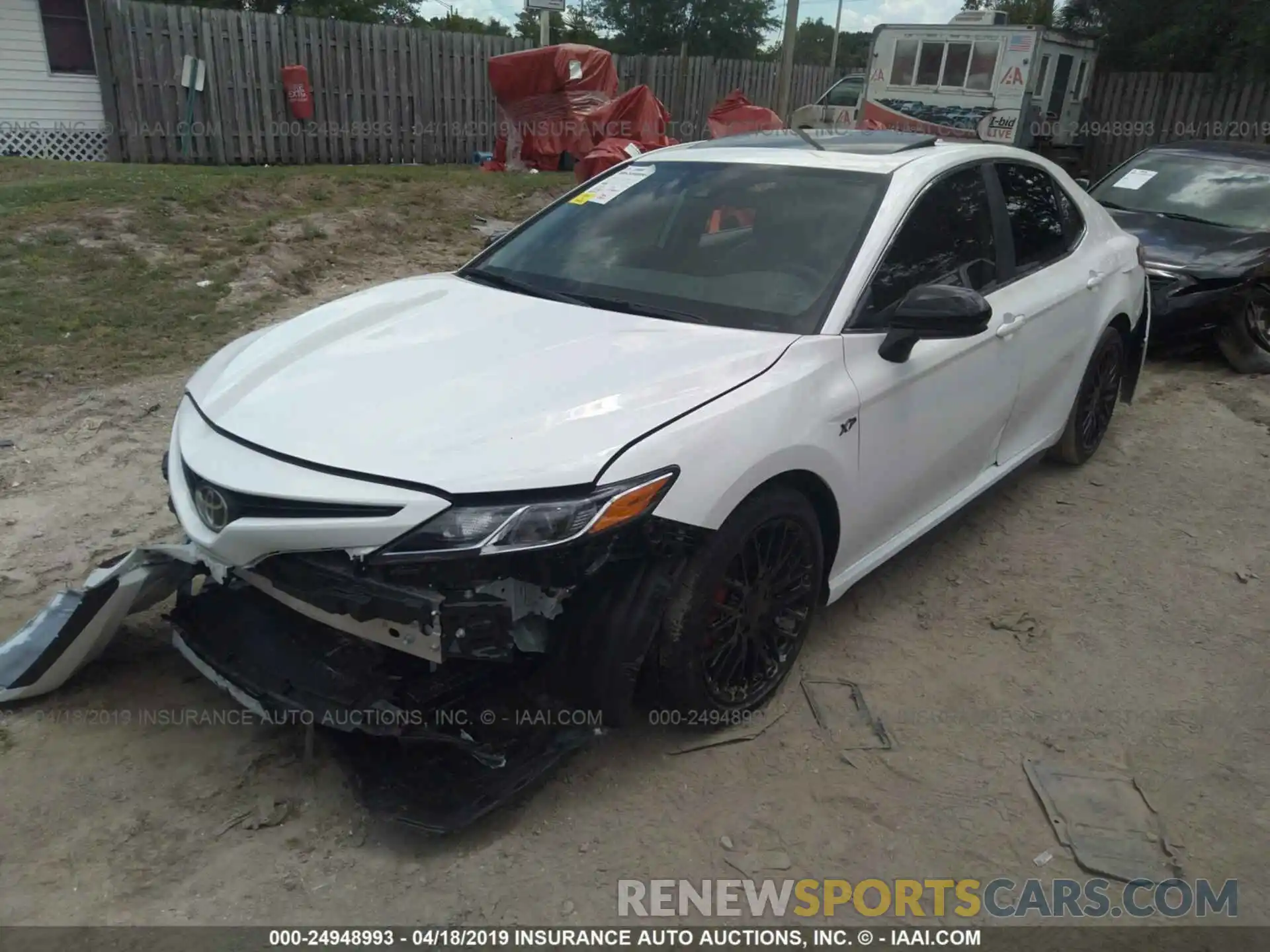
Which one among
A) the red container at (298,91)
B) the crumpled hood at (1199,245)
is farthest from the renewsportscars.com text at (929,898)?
the red container at (298,91)

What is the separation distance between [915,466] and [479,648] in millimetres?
1819

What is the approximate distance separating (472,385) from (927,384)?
1625mm

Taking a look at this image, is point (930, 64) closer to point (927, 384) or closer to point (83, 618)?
point (927, 384)

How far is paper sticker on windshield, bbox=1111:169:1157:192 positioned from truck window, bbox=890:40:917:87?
28.6ft

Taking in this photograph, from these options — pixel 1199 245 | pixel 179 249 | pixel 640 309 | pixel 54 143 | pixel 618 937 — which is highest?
Result: pixel 640 309

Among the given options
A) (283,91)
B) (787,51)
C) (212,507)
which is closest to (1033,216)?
(212,507)

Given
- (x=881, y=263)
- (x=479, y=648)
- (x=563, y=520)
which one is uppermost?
(x=881, y=263)

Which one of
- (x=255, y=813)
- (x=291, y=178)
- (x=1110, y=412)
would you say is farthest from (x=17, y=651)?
(x=291, y=178)

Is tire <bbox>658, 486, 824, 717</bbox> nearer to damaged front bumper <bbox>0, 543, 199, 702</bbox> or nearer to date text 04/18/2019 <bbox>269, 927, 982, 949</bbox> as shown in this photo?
date text 04/18/2019 <bbox>269, 927, 982, 949</bbox>

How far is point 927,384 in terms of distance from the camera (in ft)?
11.6

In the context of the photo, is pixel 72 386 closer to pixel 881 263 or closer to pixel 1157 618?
pixel 881 263

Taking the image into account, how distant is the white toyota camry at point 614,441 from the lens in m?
2.49

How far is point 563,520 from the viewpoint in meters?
2.46

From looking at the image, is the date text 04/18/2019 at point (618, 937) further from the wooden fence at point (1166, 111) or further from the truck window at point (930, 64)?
the wooden fence at point (1166, 111)
